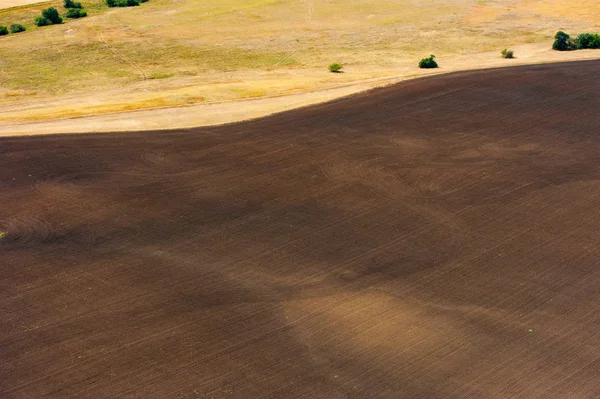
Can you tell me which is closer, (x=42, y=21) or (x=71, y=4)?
(x=42, y=21)

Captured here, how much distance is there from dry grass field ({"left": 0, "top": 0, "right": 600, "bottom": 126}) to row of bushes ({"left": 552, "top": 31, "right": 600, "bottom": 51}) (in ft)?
8.57

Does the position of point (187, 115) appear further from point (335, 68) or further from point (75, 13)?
point (75, 13)

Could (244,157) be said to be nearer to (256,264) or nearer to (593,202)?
(256,264)

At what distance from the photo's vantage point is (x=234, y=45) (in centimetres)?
6700

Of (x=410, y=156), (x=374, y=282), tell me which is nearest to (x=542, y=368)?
(x=374, y=282)

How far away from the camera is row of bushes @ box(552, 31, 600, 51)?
202 ft

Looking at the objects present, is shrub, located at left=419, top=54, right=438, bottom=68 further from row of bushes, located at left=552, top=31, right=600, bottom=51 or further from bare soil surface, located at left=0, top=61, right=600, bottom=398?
row of bushes, located at left=552, top=31, right=600, bottom=51

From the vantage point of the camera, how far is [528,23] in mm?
72812

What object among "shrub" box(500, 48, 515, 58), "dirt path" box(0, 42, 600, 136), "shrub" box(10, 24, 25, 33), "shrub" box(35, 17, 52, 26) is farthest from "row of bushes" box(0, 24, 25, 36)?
"shrub" box(500, 48, 515, 58)

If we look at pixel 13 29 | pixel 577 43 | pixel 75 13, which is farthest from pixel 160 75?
pixel 577 43

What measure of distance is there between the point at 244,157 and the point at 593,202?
18314 mm

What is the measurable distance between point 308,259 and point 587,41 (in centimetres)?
4488

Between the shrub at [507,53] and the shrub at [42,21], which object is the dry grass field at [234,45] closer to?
the shrub at [42,21]

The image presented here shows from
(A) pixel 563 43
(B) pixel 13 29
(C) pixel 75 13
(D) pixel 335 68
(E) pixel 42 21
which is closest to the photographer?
(D) pixel 335 68
